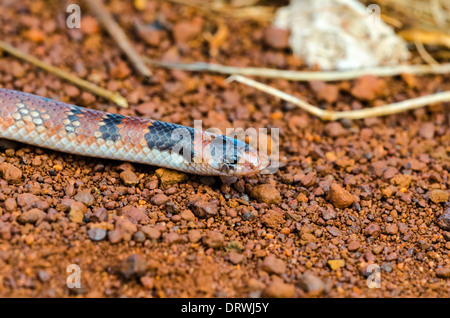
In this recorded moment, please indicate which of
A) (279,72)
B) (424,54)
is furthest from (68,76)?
(424,54)

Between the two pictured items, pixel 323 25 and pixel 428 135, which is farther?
pixel 323 25

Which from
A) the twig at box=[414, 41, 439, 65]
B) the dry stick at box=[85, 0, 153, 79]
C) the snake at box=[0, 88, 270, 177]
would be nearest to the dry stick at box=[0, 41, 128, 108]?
the dry stick at box=[85, 0, 153, 79]

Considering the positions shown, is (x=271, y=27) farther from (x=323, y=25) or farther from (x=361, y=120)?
(x=361, y=120)

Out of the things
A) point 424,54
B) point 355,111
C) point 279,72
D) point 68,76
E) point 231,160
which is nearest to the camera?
point 231,160

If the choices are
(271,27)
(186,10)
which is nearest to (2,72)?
(186,10)

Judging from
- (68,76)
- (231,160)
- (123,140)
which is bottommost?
(231,160)

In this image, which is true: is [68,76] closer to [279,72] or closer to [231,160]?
[231,160]
